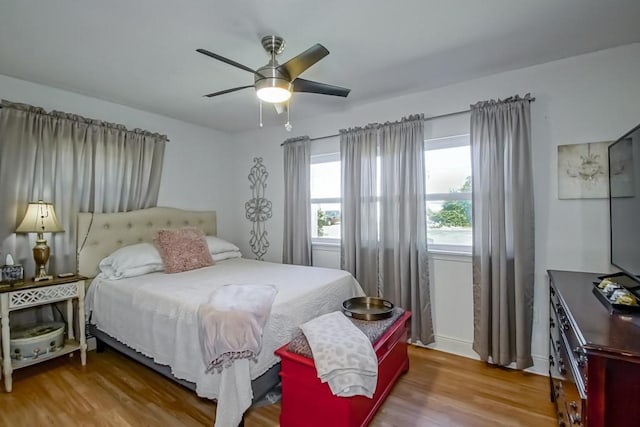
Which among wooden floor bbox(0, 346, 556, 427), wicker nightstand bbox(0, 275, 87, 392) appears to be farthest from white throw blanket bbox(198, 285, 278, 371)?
wicker nightstand bbox(0, 275, 87, 392)

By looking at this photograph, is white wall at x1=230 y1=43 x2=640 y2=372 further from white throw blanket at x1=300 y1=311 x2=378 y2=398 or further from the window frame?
white throw blanket at x1=300 y1=311 x2=378 y2=398

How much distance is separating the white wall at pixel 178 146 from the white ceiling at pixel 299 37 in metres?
0.16

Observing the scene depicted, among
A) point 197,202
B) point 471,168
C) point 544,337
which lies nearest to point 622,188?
point 471,168

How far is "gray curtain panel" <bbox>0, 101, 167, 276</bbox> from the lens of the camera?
249cm

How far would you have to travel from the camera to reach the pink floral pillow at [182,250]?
2.88 meters

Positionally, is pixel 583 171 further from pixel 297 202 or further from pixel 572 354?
pixel 297 202

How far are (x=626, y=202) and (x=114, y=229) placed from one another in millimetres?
4041

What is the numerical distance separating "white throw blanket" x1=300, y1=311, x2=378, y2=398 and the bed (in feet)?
1.17

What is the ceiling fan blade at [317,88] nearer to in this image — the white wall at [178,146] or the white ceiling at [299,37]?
the white ceiling at [299,37]

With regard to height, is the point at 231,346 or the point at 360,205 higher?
the point at 360,205

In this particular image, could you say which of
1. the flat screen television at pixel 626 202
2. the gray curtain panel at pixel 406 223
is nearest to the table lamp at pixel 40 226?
the gray curtain panel at pixel 406 223

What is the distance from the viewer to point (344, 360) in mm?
1583

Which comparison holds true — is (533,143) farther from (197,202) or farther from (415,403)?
(197,202)

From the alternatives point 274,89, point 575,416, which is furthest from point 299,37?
point 575,416
